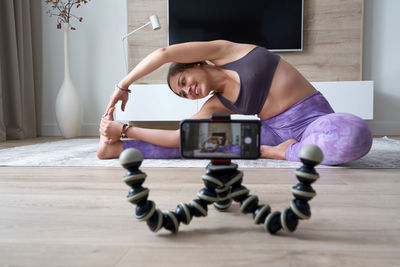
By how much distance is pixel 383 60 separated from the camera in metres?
2.92

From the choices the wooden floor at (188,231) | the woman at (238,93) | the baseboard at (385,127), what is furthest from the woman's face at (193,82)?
the baseboard at (385,127)

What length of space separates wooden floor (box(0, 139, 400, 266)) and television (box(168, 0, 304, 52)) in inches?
85.5

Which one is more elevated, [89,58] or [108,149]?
[89,58]

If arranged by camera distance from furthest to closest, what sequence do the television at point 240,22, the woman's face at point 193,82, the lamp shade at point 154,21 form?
1. the television at point 240,22
2. the lamp shade at point 154,21
3. the woman's face at point 193,82

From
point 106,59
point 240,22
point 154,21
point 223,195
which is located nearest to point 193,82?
point 223,195

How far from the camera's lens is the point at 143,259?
465 millimetres

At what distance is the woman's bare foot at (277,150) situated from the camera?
1.38 meters

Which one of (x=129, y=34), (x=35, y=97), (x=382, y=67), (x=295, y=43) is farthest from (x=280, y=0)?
(x=35, y=97)

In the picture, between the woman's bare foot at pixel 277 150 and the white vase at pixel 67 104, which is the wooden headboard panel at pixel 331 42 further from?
the white vase at pixel 67 104

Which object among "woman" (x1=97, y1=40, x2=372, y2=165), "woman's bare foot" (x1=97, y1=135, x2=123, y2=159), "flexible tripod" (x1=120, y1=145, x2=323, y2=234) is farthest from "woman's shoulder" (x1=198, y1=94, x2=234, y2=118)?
"flexible tripod" (x1=120, y1=145, x2=323, y2=234)

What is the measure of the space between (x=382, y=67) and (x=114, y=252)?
3058 millimetres

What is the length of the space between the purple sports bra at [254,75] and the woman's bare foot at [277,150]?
185mm

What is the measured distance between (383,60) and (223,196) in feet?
9.46

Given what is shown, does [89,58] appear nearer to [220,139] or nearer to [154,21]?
[154,21]
